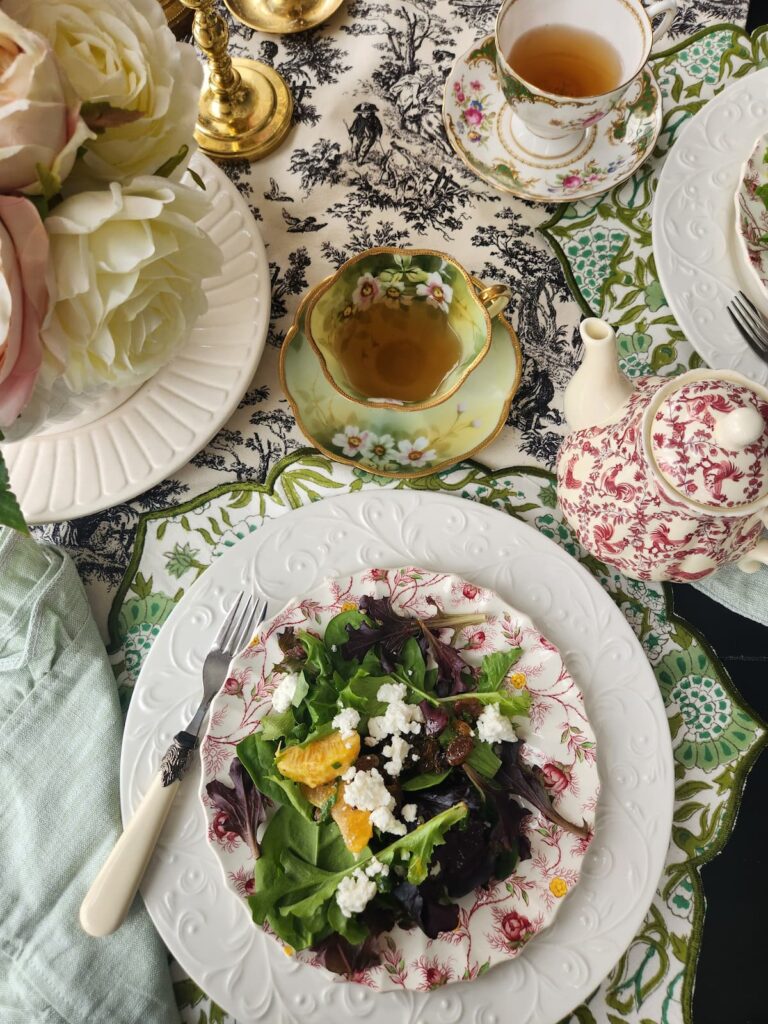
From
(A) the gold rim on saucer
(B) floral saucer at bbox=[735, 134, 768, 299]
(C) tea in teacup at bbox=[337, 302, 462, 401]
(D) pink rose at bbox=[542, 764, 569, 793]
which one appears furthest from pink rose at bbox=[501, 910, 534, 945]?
(A) the gold rim on saucer

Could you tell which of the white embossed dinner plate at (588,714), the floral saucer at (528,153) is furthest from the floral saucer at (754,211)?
the white embossed dinner plate at (588,714)

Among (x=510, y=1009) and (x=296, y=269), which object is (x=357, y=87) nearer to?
(x=296, y=269)

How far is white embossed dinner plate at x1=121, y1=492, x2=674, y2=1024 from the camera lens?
648mm

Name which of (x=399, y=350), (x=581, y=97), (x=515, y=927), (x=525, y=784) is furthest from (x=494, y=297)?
(x=515, y=927)

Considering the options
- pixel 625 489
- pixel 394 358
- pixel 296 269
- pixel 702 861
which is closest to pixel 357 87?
pixel 296 269

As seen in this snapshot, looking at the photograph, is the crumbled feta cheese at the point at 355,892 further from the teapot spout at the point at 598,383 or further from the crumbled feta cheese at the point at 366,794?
the teapot spout at the point at 598,383

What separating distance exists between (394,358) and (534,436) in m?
0.17

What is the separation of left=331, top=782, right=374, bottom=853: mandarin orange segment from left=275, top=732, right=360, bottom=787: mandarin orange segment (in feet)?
0.09

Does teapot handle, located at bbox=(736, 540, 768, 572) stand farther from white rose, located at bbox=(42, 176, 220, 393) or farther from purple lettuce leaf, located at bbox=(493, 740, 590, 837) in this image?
white rose, located at bbox=(42, 176, 220, 393)

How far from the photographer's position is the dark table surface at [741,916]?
71 centimetres

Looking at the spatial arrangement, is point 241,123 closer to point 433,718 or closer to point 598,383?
point 598,383

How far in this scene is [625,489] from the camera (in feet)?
2.08

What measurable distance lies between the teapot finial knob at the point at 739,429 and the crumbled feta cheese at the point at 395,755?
35 centimetres

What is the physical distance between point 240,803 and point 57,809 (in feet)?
0.58
